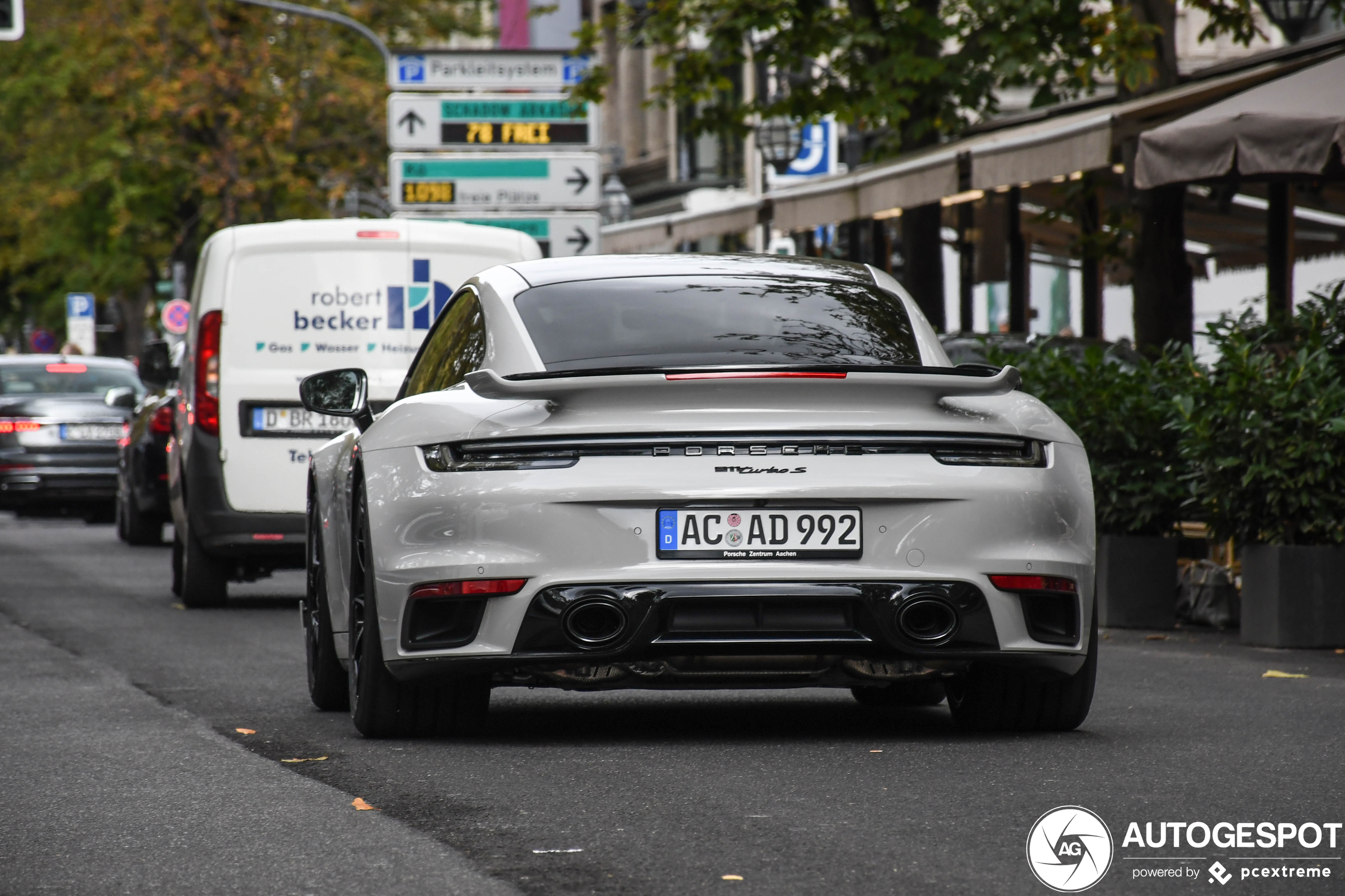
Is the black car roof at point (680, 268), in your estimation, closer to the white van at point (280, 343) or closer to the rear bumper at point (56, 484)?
the white van at point (280, 343)

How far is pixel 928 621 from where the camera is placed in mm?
6680

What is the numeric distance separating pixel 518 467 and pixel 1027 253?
19.1 meters

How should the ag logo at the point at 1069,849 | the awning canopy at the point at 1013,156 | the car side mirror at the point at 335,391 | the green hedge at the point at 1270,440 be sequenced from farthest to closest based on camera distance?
the awning canopy at the point at 1013,156 → the green hedge at the point at 1270,440 → the car side mirror at the point at 335,391 → the ag logo at the point at 1069,849

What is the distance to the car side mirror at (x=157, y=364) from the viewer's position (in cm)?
1692

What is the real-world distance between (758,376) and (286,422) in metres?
7.53

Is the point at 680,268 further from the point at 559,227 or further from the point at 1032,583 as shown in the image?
the point at 559,227

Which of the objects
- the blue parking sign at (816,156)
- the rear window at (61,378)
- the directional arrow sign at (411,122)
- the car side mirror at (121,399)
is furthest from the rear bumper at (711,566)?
the blue parking sign at (816,156)

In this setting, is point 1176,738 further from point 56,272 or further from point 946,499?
point 56,272

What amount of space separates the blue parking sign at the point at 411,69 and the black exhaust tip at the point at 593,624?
19.8 metres

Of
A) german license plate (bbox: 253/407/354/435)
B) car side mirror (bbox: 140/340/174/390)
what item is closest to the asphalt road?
german license plate (bbox: 253/407/354/435)

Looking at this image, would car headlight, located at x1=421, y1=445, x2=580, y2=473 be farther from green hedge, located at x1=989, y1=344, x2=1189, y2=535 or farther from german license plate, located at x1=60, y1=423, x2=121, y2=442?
german license plate, located at x1=60, y1=423, x2=121, y2=442

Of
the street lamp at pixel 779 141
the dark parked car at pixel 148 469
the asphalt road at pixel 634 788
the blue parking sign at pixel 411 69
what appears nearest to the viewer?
the asphalt road at pixel 634 788

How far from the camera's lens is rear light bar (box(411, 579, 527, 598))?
6.59m

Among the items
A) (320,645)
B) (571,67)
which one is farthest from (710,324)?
(571,67)
